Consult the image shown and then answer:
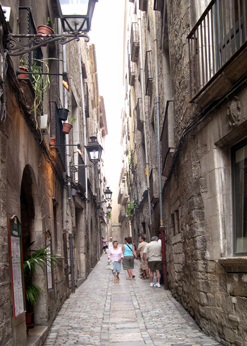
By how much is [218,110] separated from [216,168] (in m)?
0.72

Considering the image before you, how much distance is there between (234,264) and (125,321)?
281 centimetres

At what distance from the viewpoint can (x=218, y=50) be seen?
16.9ft

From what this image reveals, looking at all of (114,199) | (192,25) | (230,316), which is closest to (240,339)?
(230,316)

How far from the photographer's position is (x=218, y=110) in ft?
16.4

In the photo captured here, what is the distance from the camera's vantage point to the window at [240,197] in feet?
15.6

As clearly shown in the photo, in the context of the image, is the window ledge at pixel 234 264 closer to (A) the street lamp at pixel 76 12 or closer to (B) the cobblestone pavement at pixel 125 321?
(B) the cobblestone pavement at pixel 125 321

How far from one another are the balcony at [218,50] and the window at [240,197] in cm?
76

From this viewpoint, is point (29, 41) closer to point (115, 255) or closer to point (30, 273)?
point (30, 273)

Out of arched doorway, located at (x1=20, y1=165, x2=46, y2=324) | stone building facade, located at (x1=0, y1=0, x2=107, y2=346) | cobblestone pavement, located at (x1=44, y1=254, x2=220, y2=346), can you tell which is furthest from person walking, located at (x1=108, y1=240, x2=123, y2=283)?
arched doorway, located at (x1=20, y1=165, x2=46, y2=324)

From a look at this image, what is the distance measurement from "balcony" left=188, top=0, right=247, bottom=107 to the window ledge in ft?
6.30

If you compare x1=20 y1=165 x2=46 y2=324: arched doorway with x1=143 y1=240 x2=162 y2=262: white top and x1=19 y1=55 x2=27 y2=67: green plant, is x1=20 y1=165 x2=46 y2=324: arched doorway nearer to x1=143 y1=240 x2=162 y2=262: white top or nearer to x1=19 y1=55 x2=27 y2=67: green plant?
x1=19 y1=55 x2=27 y2=67: green plant

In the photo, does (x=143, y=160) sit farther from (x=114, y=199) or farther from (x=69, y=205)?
(x=114, y=199)

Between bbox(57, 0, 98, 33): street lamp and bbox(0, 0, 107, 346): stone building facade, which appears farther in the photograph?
bbox(57, 0, 98, 33): street lamp

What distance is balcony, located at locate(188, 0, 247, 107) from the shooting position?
439cm
